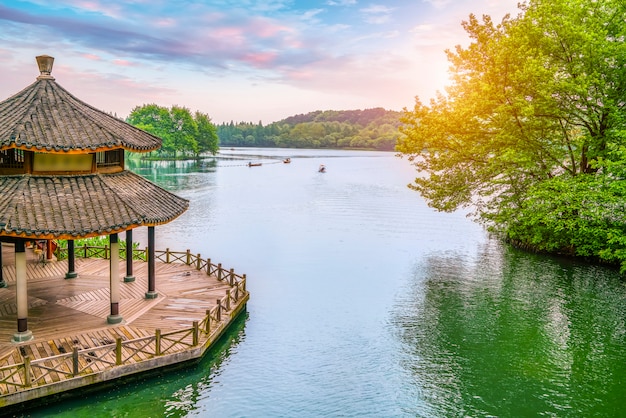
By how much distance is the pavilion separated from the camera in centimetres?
1571

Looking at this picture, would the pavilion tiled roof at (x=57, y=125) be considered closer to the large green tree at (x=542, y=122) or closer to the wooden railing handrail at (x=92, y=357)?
the wooden railing handrail at (x=92, y=357)

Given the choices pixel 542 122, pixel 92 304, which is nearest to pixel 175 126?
pixel 542 122

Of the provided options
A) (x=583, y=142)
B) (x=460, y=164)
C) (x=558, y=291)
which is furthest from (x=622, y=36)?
(x=558, y=291)

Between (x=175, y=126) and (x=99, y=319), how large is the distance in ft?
396

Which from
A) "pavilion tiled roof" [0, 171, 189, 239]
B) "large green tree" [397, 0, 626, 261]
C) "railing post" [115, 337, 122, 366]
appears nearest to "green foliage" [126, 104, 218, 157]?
"large green tree" [397, 0, 626, 261]

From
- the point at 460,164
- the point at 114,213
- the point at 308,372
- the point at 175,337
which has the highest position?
the point at 460,164

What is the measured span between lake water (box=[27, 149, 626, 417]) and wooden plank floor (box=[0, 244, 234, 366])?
210cm

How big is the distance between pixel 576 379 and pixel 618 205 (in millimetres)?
14109

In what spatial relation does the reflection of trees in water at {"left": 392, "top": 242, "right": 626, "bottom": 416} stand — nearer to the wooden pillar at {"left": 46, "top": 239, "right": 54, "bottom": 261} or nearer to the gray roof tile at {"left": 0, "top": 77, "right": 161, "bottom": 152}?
the gray roof tile at {"left": 0, "top": 77, "right": 161, "bottom": 152}

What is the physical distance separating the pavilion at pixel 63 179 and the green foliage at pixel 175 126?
11227cm

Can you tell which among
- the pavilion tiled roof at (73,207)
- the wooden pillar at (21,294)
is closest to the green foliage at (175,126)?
the pavilion tiled roof at (73,207)

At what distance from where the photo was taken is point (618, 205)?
26.9m

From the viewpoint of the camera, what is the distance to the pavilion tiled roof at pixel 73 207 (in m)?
15.3

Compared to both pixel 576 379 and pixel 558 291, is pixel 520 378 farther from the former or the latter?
pixel 558 291
